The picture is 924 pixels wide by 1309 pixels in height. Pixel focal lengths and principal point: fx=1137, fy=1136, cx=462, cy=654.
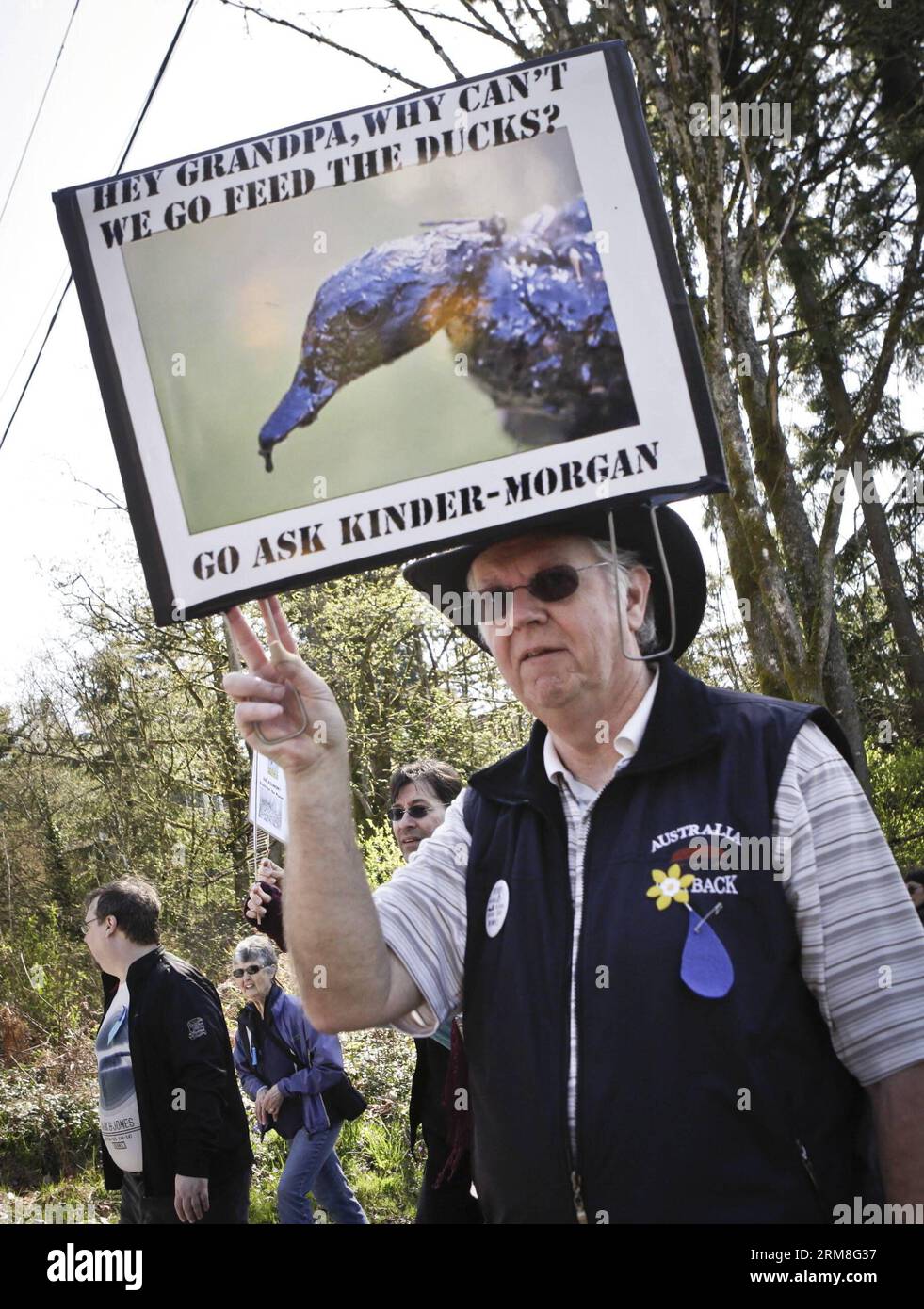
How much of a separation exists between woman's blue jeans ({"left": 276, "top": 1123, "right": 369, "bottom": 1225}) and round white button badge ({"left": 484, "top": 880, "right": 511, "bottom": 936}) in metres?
4.22

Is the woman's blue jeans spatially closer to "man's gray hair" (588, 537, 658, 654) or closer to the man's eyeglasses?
the man's eyeglasses

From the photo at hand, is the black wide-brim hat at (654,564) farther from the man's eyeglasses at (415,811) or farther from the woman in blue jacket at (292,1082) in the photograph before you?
the woman in blue jacket at (292,1082)

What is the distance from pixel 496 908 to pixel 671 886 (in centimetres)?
35

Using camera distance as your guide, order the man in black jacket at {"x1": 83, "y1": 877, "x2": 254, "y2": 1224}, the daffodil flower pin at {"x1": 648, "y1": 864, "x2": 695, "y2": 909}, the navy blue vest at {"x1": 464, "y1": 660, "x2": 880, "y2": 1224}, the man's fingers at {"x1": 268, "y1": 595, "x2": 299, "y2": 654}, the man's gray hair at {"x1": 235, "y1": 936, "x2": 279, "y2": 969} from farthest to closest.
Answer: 1. the man's gray hair at {"x1": 235, "y1": 936, "x2": 279, "y2": 969}
2. the man in black jacket at {"x1": 83, "y1": 877, "x2": 254, "y2": 1224}
3. the man's fingers at {"x1": 268, "y1": 595, "x2": 299, "y2": 654}
4. the daffodil flower pin at {"x1": 648, "y1": 864, "x2": 695, "y2": 909}
5. the navy blue vest at {"x1": 464, "y1": 660, "x2": 880, "y2": 1224}

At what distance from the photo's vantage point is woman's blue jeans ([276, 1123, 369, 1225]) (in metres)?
5.70

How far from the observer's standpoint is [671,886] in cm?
182

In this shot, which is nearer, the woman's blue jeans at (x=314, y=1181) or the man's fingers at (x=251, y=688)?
the man's fingers at (x=251, y=688)

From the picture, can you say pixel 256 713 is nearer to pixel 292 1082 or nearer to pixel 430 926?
pixel 430 926

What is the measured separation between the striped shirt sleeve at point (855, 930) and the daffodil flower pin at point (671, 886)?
0.16 m

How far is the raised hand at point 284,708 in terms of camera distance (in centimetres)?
193

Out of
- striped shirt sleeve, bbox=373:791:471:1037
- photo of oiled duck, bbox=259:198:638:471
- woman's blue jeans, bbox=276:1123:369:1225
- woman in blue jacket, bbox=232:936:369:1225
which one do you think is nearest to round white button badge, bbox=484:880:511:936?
striped shirt sleeve, bbox=373:791:471:1037

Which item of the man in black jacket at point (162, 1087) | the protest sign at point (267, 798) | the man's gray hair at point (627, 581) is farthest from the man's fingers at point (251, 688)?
the man in black jacket at point (162, 1087)

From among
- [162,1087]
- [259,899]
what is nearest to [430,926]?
[259,899]

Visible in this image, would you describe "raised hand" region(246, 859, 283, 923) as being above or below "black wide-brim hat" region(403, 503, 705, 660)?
below
